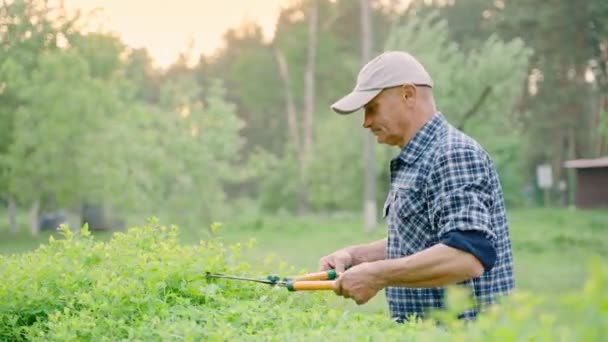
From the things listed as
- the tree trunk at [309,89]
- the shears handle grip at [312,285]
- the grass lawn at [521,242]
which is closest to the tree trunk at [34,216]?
the grass lawn at [521,242]

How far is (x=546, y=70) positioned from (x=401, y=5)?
48.0 ft

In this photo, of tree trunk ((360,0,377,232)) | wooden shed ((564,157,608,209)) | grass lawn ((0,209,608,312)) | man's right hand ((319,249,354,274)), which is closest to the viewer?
man's right hand ((319,249,354,274))

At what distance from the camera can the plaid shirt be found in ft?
11.1

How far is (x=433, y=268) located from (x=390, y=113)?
0.69m

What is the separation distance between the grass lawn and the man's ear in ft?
25.0

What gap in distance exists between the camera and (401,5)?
5659cm

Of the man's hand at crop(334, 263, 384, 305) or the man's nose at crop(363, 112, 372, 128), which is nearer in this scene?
the man's hand at crop(334, 263, 384, 305)

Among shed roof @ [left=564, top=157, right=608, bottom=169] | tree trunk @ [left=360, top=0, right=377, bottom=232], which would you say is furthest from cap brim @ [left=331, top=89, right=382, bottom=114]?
shed roof @ [left=564, top=157, right=608, bottom=169]

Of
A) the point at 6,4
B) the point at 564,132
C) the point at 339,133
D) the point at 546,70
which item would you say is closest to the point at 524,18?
the point at 546,70

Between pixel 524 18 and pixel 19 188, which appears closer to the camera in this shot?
pixel 19 188

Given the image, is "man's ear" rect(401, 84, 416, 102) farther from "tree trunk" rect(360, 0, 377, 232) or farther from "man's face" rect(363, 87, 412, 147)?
"tree trunk" rect(360, 0, 377, 232)

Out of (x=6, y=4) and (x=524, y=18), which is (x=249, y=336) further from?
(x=524, y=18)

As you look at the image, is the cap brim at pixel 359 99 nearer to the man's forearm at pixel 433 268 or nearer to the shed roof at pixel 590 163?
the man's forearm at pixel 433 268

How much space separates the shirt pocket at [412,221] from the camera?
359cm
